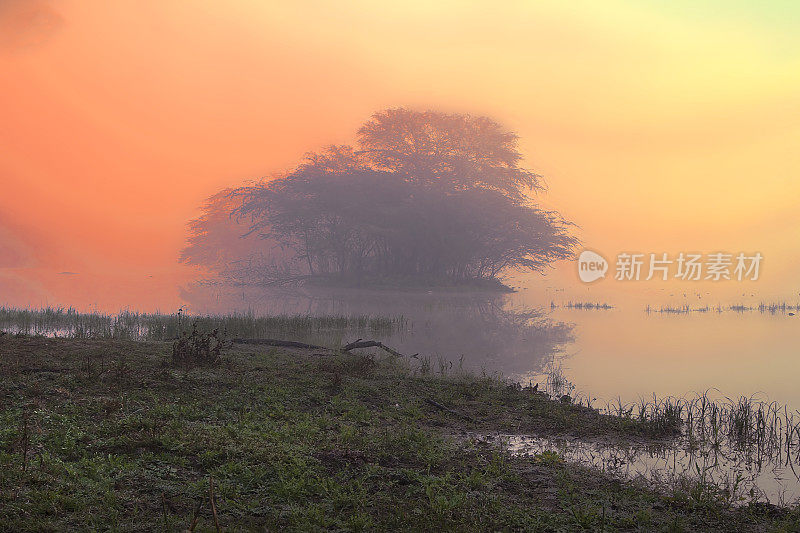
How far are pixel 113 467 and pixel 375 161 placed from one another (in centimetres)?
5767

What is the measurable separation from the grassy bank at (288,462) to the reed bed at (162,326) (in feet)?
28.6

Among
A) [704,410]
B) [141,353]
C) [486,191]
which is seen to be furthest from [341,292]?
[704,410]

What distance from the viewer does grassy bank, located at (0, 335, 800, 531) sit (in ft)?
20.7

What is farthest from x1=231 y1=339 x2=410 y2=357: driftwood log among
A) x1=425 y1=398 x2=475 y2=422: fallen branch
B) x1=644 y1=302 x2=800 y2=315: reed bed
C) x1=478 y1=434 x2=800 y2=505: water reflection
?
x1=644 y1=302 x2=800 y2=315: reed bed

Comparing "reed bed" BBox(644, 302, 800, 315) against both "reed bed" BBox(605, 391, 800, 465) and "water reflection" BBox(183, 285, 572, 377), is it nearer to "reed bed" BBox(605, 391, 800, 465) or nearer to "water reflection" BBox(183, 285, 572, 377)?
"water reflection" BBox(183, 285, 572, 377)

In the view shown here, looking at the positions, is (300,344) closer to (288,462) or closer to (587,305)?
(288,462)

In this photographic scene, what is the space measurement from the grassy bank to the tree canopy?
44.4 meters

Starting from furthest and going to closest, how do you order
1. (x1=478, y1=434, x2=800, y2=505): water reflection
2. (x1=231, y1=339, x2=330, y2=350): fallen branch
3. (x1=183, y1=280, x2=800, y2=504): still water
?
(x1=231, y1=339, x2=330, y2=350): fallen branch → (x1=183, y1=280, x2=800, y2=504): still water → (x1=478, y1=434, x2=800, y2=505): water reflection

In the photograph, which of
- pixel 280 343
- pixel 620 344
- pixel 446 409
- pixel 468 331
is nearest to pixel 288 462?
pixel 446 409

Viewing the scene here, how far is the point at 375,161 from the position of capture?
63281 mm

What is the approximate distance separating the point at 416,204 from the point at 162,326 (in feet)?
127

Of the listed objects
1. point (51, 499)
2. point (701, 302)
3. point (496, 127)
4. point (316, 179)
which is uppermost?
point (496, 127)

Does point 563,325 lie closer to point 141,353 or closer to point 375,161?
point 141,353

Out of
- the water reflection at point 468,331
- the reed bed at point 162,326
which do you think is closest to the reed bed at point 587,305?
the water reflection at point 468,331
